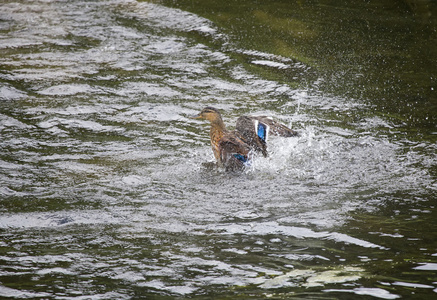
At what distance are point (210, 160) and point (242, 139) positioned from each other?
1.69 feet

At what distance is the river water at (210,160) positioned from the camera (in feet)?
14.5

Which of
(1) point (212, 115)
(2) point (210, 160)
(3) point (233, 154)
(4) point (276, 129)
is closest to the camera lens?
(3) point (233, 154)

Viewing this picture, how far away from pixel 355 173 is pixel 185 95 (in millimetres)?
3815

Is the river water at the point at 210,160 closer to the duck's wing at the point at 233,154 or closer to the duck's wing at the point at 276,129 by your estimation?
the duck's wing at the point at 233,154

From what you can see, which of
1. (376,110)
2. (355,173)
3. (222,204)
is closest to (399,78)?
(376,110)

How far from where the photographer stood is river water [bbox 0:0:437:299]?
441 centimetres

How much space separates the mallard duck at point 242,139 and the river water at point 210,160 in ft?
0.64

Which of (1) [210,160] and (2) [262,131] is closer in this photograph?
(2) [262,131]

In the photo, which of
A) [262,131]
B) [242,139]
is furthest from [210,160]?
[262,131]

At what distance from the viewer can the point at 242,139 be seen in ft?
24.2

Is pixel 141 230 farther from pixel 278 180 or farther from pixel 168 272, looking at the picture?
pixel 278 180

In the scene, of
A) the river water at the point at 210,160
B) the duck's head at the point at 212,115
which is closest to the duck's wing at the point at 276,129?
the river water at the point at 210,160

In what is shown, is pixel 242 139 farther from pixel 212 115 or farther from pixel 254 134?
pixel 212 115

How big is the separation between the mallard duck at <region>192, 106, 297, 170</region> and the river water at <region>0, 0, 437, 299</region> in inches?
7.7
